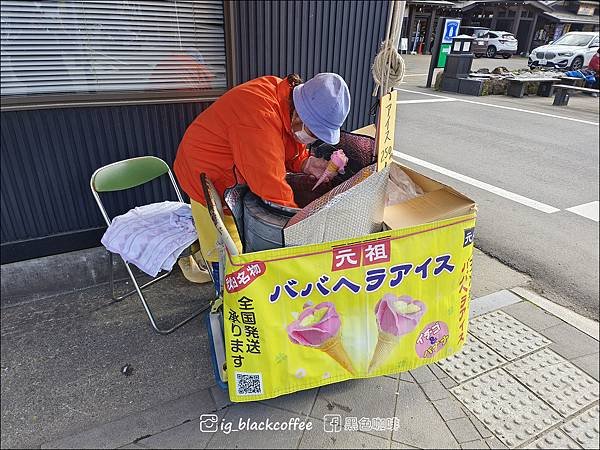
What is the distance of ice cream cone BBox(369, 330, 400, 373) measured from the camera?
1.94 metres

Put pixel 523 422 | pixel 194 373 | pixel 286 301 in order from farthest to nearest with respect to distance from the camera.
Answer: pixel 194 373 → pixel 523 422 → pixel 286 301

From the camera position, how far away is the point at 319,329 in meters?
1.83

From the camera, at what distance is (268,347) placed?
177cm

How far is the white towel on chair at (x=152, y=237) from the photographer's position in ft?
7.73

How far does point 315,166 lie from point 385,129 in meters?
0.58

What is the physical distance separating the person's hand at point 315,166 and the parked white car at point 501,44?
115 cm

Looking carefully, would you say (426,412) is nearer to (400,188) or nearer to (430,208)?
(430,208)

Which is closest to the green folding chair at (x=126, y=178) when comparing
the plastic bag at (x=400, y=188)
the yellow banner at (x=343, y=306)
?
the yellow banner at (x=343, y=306)

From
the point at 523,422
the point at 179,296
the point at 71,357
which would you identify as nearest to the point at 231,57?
the point at 179,296

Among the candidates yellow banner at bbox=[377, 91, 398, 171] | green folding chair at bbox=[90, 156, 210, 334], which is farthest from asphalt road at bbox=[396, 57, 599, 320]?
green folding chair at bbox=[90, 156, 210, 334]

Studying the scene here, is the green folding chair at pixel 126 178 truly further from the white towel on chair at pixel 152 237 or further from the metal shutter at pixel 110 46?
the metal shutter at pixel 110 46

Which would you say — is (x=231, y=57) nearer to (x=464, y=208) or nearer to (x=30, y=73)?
(x=30, y=73)

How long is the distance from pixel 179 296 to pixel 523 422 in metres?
2.41

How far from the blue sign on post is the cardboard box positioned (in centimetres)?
92
